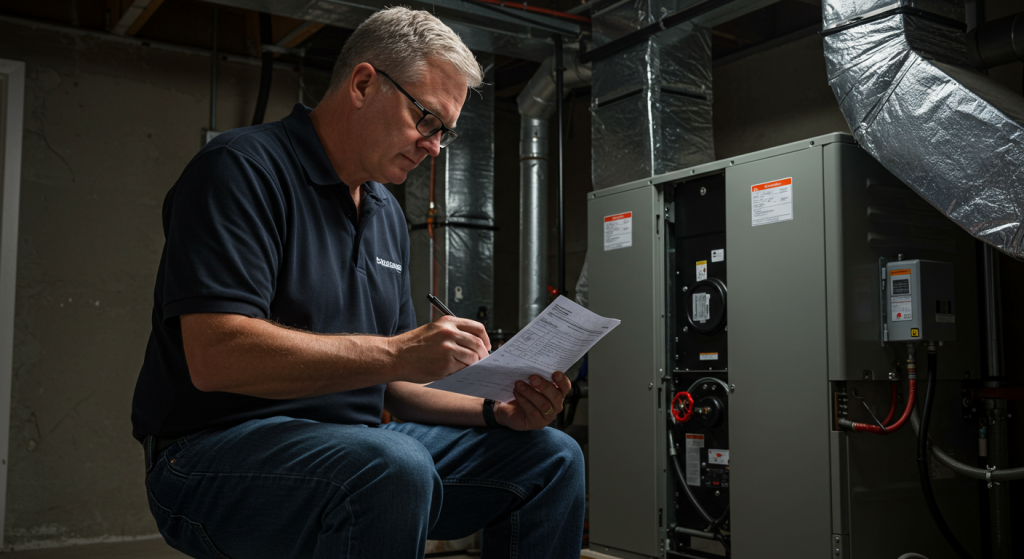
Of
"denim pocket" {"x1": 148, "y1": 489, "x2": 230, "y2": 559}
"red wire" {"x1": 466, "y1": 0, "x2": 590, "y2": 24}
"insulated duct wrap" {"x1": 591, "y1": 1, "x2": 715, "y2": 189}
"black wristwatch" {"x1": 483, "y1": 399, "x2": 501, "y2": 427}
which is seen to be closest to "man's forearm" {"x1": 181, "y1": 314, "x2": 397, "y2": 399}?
"denim pocket" {"x1": 148, "y1": 489, "x2": 230, "y2": 559}

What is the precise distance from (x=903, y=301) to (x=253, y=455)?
1.86 metres

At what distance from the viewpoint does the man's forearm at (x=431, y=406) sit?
1.40 metres

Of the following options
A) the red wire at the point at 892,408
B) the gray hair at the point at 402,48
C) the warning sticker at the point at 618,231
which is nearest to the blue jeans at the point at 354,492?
the gray hair at the point at 402,48

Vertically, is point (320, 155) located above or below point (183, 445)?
above

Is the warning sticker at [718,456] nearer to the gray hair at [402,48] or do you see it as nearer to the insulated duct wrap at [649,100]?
the insulated duct wrap at [649,100]

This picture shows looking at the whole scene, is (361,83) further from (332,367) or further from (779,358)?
(779,358)

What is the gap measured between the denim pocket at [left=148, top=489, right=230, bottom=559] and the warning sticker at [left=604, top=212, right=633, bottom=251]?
6.69ft

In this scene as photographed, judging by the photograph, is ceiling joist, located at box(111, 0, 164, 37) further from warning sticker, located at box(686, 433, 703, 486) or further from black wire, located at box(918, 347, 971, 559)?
black wire, located at box(918, 347, 971, 559)

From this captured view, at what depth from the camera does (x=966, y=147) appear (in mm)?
2080

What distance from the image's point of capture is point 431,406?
1.44m

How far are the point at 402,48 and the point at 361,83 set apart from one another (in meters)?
0.09

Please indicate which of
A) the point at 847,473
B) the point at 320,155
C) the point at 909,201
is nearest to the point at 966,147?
the point at 909,201

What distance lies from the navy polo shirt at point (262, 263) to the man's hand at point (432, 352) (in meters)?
0.20

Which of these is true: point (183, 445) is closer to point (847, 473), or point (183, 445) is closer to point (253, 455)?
point (253, 455)
